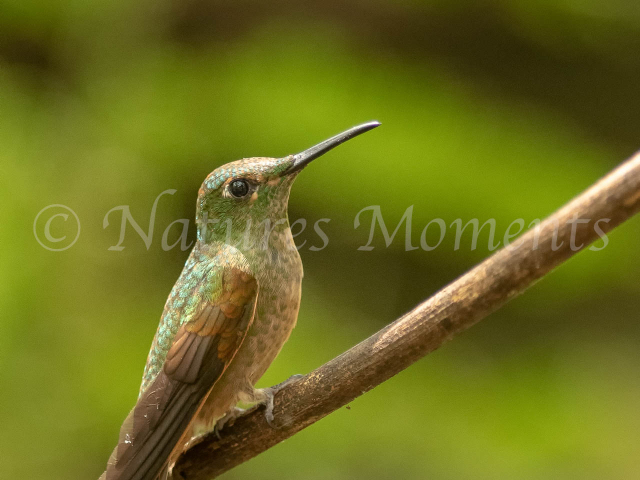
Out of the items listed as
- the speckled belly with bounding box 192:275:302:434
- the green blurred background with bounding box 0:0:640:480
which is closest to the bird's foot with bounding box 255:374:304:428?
the speckled belly with bounding box 192:275:302:434

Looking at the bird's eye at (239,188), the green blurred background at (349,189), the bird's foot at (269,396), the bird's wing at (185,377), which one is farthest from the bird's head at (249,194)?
the green blurred background at (349,189)

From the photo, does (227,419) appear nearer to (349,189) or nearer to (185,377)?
(185,377)

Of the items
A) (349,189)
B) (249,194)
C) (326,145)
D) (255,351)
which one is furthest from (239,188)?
(349,189)

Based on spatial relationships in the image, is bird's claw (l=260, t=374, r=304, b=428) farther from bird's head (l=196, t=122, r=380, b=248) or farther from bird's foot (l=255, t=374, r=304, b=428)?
bird's head (l=196, t=122, r=380, b=248)

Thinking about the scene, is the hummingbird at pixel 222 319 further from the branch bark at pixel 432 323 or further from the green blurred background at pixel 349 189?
the green blurred background at pixel 349 189

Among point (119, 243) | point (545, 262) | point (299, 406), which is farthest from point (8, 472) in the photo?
point (545, 262)
